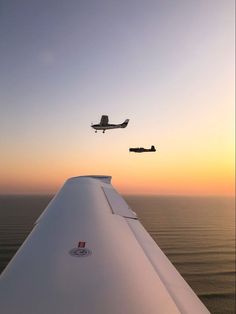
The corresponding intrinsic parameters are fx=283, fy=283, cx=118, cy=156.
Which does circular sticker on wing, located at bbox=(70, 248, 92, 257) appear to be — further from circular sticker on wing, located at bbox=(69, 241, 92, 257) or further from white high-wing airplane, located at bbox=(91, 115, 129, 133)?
white high-wing airplane, located at bbox=(91, 115, 129, 133)

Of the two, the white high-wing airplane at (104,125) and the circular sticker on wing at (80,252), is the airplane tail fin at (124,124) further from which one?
the circular sticker on wing at (80,252)

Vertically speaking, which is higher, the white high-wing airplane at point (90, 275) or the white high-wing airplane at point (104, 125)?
the white high-wing airplane at point (104, 125)

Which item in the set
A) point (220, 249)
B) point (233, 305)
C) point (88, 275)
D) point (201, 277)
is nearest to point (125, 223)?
point (88, 275)

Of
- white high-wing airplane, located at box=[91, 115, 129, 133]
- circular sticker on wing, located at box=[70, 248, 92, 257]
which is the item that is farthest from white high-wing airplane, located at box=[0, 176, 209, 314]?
white high-wing airplane, located at box=[91, 115, 129, 133]

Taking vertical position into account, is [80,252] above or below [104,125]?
below

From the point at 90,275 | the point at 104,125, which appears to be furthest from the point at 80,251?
the point at 104,125

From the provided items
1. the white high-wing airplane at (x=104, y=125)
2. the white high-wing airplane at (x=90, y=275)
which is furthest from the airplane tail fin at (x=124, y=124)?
the white high-wing airplane at (x=90, y=275)

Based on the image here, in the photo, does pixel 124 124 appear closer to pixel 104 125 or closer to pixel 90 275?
pixel 104 125

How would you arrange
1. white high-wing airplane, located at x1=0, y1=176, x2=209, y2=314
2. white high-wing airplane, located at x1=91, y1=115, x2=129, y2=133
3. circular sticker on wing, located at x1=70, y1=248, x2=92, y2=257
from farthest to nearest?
white high-wing airplane, located at x1=91, y1=115, x2=129, y2=133, circular sticker on wing, located at x1=70, y1=248, x2=92, y2=257, white high-wing airplane, located at x1=0, y1=176, x2=209, y2=314

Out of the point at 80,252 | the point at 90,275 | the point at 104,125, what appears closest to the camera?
the point at 90,275
